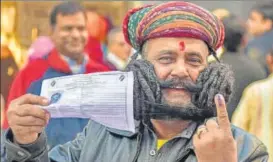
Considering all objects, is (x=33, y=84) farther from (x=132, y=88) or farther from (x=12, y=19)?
(x=12, y=19)

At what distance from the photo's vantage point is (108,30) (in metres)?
11.2

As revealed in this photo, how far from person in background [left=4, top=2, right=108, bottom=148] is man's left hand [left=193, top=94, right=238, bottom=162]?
118 inches

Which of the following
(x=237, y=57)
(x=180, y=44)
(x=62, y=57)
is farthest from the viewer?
(x=237, y=57)

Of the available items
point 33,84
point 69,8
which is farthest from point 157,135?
point 69,8

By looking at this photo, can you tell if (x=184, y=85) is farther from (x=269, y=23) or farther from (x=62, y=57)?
(x=269, y=23)

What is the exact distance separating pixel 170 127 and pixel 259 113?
1885 millimetres

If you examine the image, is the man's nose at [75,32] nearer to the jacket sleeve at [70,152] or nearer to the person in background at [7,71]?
the person in background at [7,71]

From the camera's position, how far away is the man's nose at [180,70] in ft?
11.7

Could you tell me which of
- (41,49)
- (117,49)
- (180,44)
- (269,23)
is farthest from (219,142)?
(269,23)

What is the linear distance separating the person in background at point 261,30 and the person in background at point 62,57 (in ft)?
10.6

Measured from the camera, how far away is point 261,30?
10219mm

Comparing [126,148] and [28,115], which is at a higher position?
[28,115]

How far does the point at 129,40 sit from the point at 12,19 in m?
6.83

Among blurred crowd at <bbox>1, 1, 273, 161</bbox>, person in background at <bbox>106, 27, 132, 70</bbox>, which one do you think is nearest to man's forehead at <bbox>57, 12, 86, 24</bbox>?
blurred crowd at <bbox>1, 1, 273, 161</bbox>
